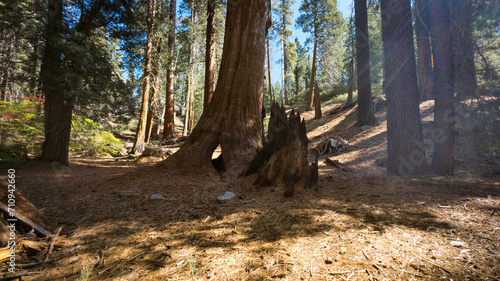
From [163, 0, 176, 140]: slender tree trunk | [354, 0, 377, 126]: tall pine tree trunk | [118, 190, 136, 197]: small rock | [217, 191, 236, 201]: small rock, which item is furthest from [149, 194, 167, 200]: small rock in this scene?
[163, 0, 176, 140]: slender tree trunk

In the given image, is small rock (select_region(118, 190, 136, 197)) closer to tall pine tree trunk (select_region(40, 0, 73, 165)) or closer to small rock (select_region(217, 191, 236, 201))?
small rock (select_region(217, 191, 236, 201))

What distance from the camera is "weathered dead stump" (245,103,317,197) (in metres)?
3.67

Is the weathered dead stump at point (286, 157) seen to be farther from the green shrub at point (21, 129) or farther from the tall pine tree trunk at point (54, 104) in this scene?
the green shrub at point (21, 129)

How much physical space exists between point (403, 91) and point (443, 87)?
752 millimetres

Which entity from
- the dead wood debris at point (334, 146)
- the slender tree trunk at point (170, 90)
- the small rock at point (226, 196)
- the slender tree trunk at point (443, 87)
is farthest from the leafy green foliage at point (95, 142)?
the slender tree trunk at point (443, 87)

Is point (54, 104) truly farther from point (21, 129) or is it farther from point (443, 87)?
point (443, 87)

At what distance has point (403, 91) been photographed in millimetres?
5078

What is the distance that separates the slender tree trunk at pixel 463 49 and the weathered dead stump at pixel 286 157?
395 cm

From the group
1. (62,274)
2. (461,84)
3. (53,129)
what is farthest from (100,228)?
(461,84)

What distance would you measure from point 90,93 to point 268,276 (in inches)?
297

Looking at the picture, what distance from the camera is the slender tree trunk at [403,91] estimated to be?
5.02m

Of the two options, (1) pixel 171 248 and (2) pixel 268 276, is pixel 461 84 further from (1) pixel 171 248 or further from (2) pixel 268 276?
(1) pixel 171 248

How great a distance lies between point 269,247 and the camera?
1922 mm

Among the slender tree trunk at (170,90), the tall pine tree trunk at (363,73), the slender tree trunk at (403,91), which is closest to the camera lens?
the slender tree trunk at (403,91)
